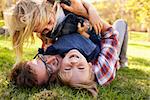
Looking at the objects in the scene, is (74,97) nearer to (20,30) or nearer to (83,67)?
(83,67)

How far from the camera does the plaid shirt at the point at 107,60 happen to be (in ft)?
11.6

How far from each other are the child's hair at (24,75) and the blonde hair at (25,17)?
0.92 ft

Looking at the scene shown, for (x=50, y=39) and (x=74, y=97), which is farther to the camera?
(x=50, y=39)

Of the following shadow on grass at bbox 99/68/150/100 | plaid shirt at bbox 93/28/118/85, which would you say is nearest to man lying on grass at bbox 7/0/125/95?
plaid shirt at bbox 93/28/118/85

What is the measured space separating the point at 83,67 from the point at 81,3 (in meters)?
0.74

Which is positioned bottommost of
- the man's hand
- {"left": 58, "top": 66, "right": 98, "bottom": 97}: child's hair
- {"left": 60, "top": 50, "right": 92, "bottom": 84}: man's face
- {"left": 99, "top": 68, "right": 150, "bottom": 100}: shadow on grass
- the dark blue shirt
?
{"left": 99, "top": 68, "right": 150, "bottom": 100}: shadow on grass

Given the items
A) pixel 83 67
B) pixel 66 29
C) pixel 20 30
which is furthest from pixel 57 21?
pixel 83 67

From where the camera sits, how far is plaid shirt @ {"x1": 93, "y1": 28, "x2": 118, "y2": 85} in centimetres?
355

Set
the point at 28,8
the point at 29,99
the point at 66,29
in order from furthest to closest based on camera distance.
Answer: the point at 66,29
the point at 28,8
the point at 29,99

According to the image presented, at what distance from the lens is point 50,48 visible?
353 centimetres

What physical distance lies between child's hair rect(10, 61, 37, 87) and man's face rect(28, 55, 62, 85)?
0.11 feet

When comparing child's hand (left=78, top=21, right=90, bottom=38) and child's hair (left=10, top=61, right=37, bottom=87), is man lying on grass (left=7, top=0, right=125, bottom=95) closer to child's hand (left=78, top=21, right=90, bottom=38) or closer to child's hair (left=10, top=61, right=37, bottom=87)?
child's hair (left=10, top=61, right=37, bottom=87)

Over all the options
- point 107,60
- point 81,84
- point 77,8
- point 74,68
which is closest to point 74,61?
point 74,68

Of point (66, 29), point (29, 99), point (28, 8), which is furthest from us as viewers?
point (66, 29)
